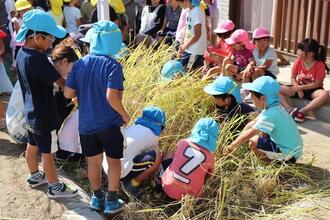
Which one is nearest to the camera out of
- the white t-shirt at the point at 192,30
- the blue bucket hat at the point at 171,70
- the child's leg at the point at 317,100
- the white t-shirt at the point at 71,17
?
the blue bucket hat at the point at 171,70

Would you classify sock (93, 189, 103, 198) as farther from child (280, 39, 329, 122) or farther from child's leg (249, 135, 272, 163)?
child (280, 39, 329, 122)

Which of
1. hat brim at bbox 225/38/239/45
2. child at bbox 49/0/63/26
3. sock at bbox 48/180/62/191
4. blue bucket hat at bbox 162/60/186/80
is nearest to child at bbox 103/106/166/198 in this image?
sock at bbox 48/180/62/191

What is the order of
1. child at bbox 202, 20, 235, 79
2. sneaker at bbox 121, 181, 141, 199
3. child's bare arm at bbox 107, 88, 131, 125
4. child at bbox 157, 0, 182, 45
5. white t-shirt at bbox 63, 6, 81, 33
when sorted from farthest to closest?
white t-shirt at bbox 63, 6, 81, 33 < child at bbox 157, 0, 182, 45 < child at bbox 202, 20, 235, 79 < sneaker at bbox 121, 181, 141, 199 < child's bare arm at bbox 107, 88, 131, 125

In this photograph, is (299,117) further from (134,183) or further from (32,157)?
(32,157)

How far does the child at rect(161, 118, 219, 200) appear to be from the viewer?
3.85 meters

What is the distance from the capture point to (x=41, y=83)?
3779 millimetres

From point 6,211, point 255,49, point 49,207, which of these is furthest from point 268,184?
point 255,49

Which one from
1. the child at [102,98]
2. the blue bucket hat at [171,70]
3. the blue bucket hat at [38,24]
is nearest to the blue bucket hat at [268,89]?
the blue bucket hat at [171,70]

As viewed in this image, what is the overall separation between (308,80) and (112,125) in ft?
9.96

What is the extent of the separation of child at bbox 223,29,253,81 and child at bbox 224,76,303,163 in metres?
1.72

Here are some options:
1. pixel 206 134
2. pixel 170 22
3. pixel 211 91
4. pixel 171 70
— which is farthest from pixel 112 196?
pixel 170 22

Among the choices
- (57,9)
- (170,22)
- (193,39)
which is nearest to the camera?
(193,39)

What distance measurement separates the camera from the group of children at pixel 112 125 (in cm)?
363

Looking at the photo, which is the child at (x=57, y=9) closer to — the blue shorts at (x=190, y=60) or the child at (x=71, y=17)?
the child at (x=71, y=17)
